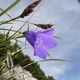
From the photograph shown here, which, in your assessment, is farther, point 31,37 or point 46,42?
point 46,42

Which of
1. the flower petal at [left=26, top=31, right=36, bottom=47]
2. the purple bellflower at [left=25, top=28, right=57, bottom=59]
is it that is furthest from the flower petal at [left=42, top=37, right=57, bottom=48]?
the flower petal at [left=26, top=31, right=36, bottom=47]

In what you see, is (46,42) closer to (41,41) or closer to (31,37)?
(41,41)

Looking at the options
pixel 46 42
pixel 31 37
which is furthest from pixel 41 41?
pixel 31 37

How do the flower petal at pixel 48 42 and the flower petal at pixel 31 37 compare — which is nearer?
the flower petal at pixel 31 37

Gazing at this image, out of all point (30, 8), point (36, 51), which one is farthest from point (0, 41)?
point (30, 8)

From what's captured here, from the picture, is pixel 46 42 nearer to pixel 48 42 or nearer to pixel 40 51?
pixel 48 42

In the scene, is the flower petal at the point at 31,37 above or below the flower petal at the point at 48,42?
above

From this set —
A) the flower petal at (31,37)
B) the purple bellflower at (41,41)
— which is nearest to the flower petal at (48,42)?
the purple bellflower at (41,41)

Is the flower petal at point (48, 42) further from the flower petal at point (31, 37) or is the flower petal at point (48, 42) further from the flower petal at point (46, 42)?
the flower petal at point (31, 37)

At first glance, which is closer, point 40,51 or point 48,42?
point 40,51

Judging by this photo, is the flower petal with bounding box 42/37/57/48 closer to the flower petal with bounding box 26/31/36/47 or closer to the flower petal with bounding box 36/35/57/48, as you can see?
the flower petal with bounding box 36/35/57/48
